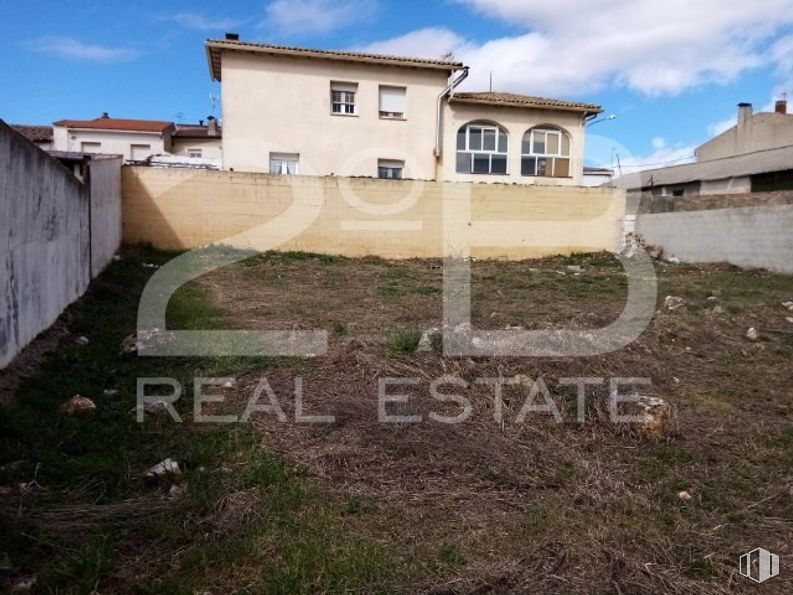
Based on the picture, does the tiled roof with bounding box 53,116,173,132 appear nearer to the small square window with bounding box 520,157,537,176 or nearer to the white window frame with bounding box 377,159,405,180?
the white window frame with bounding box 377,159,405,180

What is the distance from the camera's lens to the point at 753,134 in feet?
93.3

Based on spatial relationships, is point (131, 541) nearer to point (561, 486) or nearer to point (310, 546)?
point (310, 546)

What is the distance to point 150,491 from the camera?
9.96 ft

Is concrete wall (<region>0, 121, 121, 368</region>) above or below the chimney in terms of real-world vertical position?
below

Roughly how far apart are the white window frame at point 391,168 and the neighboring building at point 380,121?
0.03 meters

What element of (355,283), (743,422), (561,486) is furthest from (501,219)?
(561,486)

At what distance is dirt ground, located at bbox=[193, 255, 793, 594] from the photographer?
2.54 metres

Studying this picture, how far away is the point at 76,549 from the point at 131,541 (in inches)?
8.5

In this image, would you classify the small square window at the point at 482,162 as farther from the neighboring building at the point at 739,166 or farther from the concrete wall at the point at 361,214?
the neighboring building at the point at 739,166

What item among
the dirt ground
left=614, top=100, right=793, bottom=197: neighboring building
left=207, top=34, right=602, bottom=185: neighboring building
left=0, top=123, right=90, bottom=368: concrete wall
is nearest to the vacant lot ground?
the dirt ground

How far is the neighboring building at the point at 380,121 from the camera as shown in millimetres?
17500

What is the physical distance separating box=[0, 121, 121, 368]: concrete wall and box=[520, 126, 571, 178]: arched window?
48.4 feet

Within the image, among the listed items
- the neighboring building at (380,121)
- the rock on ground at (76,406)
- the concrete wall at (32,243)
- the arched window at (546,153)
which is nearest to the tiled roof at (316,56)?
the neighboring building at (380,121)

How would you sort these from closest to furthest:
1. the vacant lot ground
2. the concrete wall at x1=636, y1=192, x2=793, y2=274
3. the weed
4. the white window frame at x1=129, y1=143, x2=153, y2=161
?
the vacant lot ground → the weed → the concrete wall at x1=636, y1=192, x2=793, y2=274 → the white window frame at x1=129, y1=143, x2=153, y2=161
